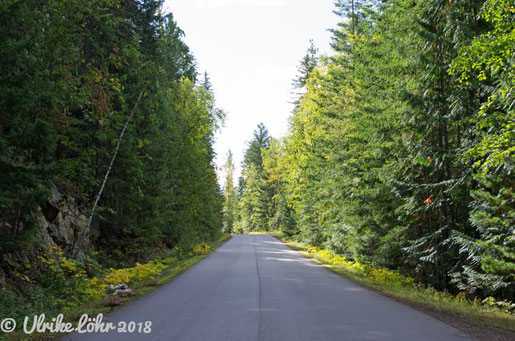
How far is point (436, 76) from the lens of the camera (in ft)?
37.8

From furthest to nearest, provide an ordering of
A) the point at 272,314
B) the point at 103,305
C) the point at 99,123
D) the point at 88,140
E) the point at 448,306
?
the point at 88,140 < the point at 99,123 < the point at 448,306 < the point at 103,305 < the point at 272,314

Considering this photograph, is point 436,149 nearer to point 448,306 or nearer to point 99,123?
point 448,306

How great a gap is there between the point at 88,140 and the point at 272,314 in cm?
1063

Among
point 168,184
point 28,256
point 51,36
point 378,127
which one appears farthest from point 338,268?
point 51,36

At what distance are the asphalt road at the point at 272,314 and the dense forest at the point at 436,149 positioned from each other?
2902mm

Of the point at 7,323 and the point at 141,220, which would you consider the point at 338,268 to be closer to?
the point at 141,220

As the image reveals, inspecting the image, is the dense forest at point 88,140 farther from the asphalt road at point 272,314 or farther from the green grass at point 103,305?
the asphalt road at point 272,314

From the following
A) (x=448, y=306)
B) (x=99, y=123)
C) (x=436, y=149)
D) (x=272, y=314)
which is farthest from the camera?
(x=99, y=123)

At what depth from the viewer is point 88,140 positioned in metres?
14.3

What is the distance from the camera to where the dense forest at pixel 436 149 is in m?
8.63

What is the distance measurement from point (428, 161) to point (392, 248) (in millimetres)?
4648

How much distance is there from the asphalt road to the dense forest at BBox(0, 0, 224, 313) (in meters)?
2.98

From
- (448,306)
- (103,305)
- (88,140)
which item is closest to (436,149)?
(448,306)

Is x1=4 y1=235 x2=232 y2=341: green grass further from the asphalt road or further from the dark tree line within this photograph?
the dark tree line
